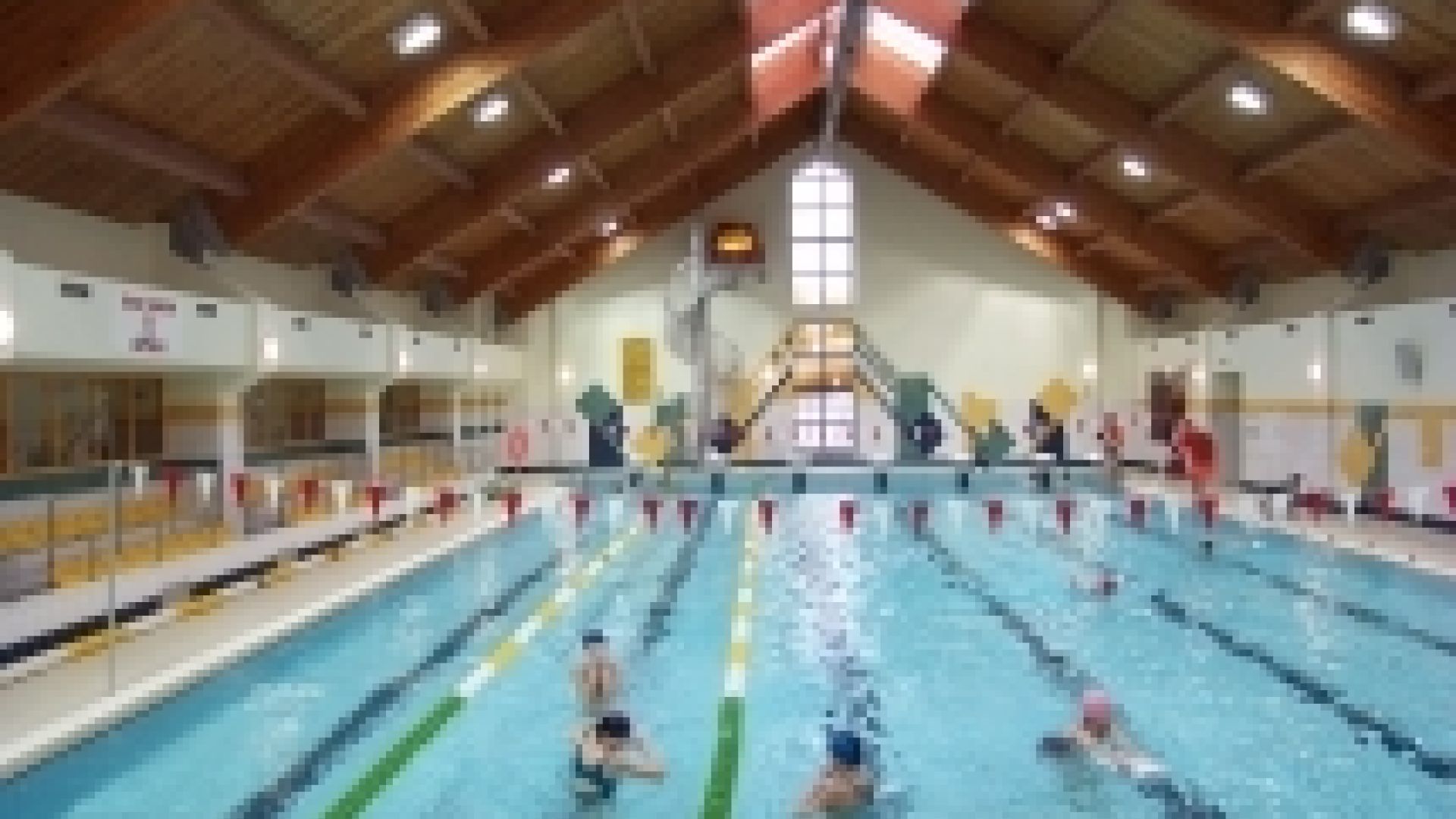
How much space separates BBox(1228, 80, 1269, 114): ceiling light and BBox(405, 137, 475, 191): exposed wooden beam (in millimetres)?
9413

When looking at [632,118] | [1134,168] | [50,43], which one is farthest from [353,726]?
[1134,168]

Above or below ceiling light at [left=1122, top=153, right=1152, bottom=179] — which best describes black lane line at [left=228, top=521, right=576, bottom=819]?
below

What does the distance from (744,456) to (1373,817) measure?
20.0m

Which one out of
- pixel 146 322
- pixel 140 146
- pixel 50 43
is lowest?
pixel 146 322

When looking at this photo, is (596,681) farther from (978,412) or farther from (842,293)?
(842,293)

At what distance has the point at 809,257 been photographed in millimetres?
27078

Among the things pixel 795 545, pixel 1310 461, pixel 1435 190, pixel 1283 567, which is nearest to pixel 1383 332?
pixel 1435 190

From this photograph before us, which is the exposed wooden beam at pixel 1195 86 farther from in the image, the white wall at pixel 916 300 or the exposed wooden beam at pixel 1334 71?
the white wall at pixel 916 300

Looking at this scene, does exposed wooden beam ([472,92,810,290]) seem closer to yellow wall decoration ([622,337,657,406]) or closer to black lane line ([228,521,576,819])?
yellow wall decoration ([622,337,657,406])

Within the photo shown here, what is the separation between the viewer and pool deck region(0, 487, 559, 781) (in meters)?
6.16

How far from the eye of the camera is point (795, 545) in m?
14.6

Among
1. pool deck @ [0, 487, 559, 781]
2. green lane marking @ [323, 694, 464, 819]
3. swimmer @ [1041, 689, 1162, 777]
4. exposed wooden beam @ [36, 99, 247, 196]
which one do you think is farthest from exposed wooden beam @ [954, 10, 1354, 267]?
green lane marking @ [323, 694, 464, 819]

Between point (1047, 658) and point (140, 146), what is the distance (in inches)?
332

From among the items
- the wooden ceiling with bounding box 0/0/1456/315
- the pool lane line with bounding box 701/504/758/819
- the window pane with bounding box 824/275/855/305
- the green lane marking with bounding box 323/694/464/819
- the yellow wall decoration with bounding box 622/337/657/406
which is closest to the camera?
the green lane marking with bounding box 323/694/464/819
